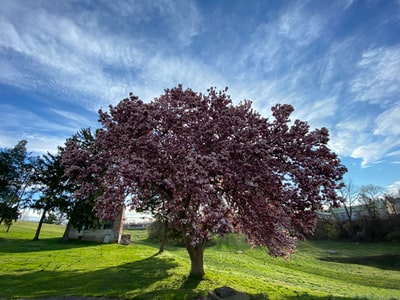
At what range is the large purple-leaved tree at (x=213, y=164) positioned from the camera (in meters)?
11.8

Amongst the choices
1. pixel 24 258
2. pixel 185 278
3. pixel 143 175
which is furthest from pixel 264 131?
pixel 24 258

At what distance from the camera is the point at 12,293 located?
13008mm

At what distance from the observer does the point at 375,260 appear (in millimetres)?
Answer: 49406

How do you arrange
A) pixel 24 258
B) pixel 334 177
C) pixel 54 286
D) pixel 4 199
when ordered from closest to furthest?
1. pixel 334 177
2. pixel 54 286
3. pixel 24 258
4. pixel 4 199

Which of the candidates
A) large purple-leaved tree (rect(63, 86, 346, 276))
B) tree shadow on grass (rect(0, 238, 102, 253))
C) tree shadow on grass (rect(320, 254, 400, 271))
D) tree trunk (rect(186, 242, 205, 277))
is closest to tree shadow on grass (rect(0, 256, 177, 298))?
tree trunk (rect(186, 242, 205, 277))

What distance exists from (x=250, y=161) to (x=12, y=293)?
14748 mm

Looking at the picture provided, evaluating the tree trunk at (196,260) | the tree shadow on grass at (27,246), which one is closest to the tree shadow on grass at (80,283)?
the tree trunk at (196,260)

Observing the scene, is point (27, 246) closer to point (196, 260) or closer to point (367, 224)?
point (196, 260)

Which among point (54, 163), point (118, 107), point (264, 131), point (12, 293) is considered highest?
point (54, 163)

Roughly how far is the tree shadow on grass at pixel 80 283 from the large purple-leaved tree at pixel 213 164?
4494mm

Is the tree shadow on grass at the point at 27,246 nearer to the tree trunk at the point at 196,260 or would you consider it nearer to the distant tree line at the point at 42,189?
the distant tree line at the point at 42,189

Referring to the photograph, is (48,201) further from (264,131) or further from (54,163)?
(264,131)

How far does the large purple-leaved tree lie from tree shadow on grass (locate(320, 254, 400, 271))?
1725 inches

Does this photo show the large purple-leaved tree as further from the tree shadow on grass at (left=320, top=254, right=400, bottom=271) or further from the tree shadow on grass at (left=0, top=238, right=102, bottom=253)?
the tree shadow on grass at (left=320, top=254, right=400, bottom=271)
